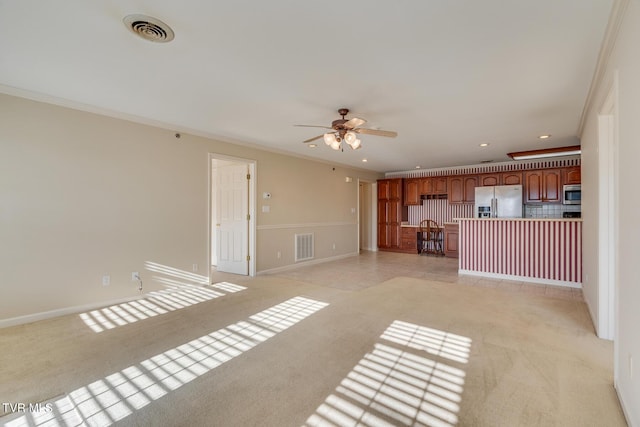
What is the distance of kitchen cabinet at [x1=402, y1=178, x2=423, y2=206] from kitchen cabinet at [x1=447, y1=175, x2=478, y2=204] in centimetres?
84

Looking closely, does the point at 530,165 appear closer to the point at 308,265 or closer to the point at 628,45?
Answer: the point at 308,265

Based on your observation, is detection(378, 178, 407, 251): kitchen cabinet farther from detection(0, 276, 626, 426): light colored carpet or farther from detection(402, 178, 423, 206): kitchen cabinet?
detection(0, 276, 626, 426): light colored carpet

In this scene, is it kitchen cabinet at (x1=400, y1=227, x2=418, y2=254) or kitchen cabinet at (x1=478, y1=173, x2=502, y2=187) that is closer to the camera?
kitchen cabinet at (x1=478, y1=173, x2=502, y2=187)

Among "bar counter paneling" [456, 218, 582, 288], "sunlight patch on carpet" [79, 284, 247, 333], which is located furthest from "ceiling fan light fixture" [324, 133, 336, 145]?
"bar counter paneling" [456, 218, 582, 288]

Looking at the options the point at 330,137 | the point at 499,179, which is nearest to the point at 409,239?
the point at 499,179

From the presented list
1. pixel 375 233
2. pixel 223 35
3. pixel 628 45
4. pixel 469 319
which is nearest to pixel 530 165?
pixel 375 233

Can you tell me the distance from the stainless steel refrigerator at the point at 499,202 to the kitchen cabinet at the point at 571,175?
864 millimetres

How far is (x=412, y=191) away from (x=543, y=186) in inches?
123

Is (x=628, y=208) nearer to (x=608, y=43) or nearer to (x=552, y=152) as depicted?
(x=608, y=43)

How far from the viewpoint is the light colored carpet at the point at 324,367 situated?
5.71ft

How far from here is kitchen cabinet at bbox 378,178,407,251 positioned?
8.74 meters

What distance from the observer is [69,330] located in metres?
2.94

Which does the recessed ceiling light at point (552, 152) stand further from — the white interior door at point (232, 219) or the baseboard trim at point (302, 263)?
the white interior door at point (232, 219)

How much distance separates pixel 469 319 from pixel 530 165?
19.1ft
